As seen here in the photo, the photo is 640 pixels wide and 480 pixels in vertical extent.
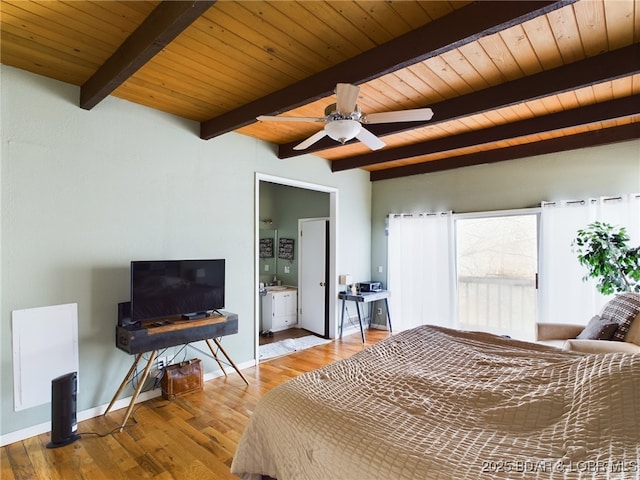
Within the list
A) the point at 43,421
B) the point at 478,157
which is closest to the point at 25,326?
the point at 43,421

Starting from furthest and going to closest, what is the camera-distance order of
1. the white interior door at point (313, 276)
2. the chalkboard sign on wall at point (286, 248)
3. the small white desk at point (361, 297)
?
the chalkboard sign on wall at point (286, 248), the white interior door at point (313, 276), the small white desk at point (361, 297)

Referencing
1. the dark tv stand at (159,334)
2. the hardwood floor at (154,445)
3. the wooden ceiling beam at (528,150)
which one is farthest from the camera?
the wooden ceiling beam at (528,150)

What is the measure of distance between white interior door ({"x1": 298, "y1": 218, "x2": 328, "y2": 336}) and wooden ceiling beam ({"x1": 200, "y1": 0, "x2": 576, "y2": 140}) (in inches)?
113

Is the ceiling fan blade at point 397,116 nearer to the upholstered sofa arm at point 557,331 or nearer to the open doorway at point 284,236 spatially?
the upholstered sofa arm at point 557,331

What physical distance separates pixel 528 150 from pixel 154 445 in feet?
16.3

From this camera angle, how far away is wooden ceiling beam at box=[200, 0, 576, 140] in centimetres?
166

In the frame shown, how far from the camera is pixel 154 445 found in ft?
7.91

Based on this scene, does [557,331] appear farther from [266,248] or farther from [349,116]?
[266,248]

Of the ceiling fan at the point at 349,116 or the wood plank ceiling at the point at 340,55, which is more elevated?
the wood plank ceiling at the point at 340,55

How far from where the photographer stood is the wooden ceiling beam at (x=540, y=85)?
7.26ft

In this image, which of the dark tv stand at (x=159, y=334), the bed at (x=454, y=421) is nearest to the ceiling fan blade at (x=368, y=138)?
the bed at (x=454, y=421)

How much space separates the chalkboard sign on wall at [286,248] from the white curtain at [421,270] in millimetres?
1761

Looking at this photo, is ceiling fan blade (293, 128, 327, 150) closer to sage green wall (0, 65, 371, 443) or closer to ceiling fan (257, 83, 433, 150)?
ceiling fan (257, 83, 433, 150)

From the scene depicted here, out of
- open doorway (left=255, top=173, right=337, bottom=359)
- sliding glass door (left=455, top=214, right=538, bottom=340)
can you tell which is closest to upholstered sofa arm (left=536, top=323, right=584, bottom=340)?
sliding glass door (left=455, top=214, right=538, bottom=340)
